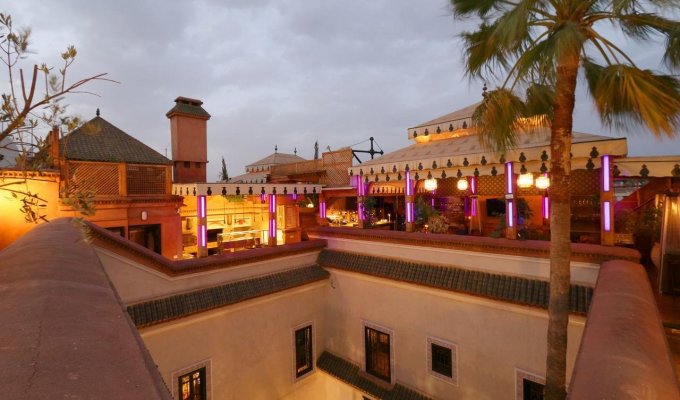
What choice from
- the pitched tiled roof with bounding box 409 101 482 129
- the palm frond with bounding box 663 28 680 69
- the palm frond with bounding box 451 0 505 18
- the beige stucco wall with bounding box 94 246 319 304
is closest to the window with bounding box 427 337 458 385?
the beige stucco wall with bounding box 94 246 319 304

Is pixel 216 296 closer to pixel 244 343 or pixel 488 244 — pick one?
pixel 244 343

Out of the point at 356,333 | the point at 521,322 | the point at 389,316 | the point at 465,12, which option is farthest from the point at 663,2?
the point at 356,333

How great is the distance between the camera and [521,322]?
697cm

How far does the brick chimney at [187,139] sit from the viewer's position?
13383mm

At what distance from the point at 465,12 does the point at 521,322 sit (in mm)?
6254

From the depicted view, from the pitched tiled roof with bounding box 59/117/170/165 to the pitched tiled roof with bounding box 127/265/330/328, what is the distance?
21.5 feet

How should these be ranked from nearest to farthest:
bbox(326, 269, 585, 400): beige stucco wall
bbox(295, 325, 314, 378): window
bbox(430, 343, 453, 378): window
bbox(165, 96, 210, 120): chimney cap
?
bbox(326, 269, 585, 400): beige stucco wall
bbox(430, 343, 453, 378): window
bbox(295, 325, 314, 378): window
bbox(165, 96, 210, 120): chimney cap

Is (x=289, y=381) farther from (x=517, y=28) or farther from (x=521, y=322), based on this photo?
(x=517, y=28)

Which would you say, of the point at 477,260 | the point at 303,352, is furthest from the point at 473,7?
the point at 303,352

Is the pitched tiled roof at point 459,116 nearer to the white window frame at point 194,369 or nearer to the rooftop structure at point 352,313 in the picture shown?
the rooftop structure at point 352,313

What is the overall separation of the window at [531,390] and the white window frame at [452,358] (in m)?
1.47

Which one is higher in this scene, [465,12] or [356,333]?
[465,12]

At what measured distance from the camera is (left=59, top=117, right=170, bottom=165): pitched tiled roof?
11148mm

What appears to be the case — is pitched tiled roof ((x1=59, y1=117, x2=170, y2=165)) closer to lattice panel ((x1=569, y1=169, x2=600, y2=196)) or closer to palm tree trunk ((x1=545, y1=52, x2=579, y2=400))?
palm tree trunk ((x1=545, y1=52, x2=579, y2=400))
